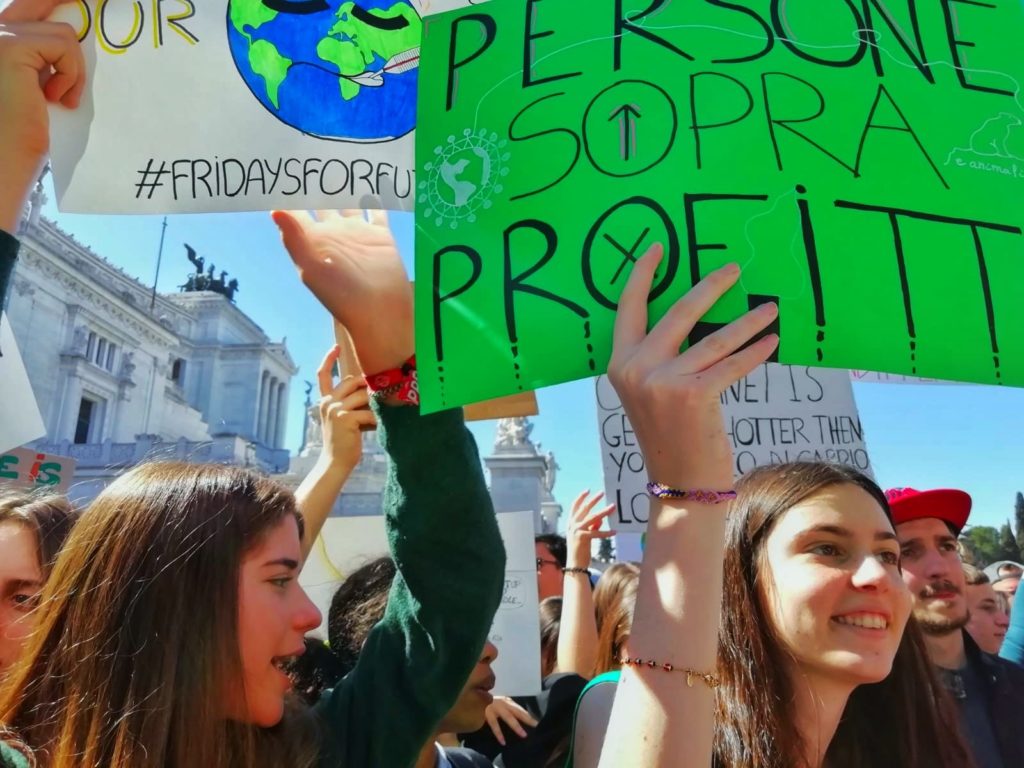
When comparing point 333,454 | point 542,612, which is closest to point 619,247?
point 333,454

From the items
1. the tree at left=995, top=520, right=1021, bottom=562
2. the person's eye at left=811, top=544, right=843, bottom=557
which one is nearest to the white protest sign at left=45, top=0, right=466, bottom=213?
the person's eye at left=811, top=544, right=843, bottom=557

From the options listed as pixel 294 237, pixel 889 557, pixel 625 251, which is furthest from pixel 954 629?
pixel 294 237

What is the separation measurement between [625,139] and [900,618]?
1199 millimetres

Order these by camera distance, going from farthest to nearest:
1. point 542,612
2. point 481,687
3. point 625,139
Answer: point 542,612, point 481,687, point 625,139

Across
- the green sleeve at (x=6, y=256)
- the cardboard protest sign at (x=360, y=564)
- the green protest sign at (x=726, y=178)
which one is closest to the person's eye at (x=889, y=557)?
the green protest sign at (x=726, y=178)

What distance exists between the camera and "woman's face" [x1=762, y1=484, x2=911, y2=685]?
172cm

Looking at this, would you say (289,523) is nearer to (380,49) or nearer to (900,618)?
(380,49)

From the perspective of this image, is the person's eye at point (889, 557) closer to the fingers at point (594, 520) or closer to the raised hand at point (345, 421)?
the raised hand at point (345, 421)

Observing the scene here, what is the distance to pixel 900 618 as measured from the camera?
1.77m

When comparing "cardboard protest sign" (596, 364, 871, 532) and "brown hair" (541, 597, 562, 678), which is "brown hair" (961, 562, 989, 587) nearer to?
"cardboard protest sign" (596, 364, 871, 532)

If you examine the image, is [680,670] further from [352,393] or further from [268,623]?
[352,393]

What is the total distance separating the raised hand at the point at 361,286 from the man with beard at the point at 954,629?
84.9 inches

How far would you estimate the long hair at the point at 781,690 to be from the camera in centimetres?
172

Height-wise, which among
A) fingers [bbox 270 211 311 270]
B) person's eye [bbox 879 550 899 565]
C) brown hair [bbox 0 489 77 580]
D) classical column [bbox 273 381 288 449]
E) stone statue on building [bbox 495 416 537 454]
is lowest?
person's eye [bbox 879 550 899 565]
